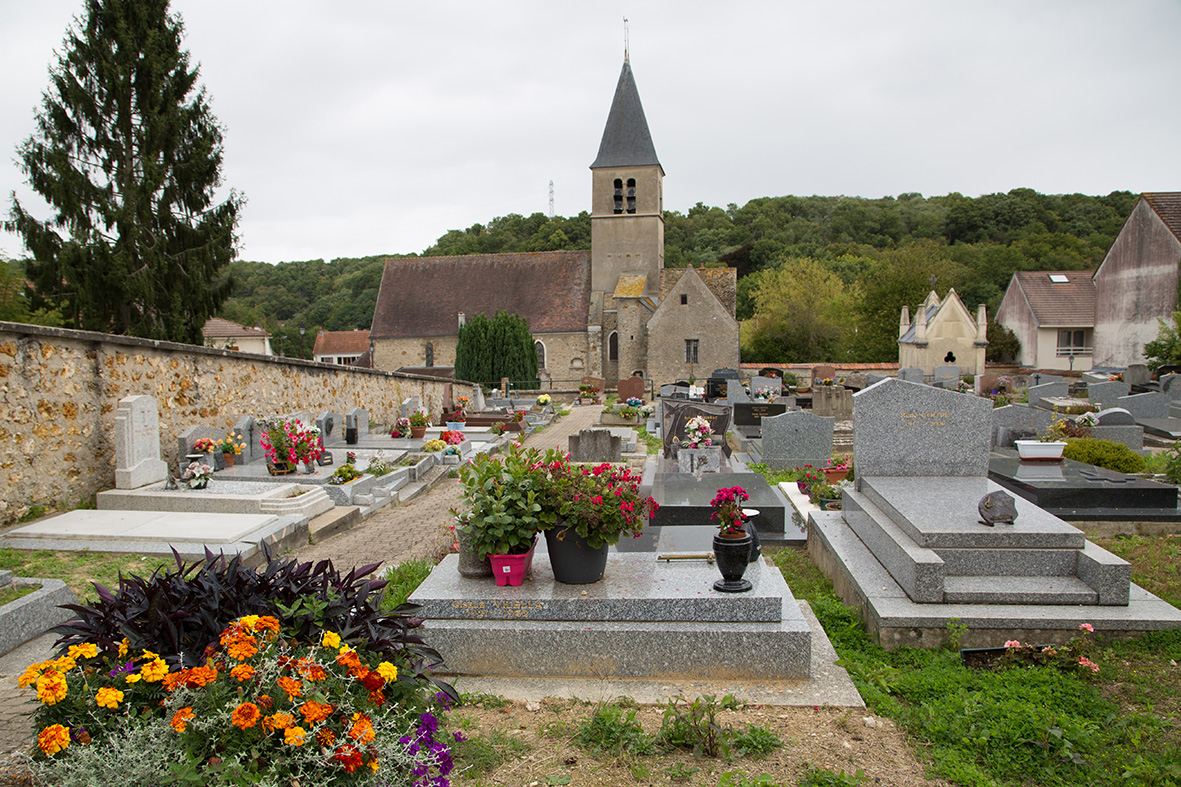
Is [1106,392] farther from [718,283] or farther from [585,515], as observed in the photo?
[718,283]

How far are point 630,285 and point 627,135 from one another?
7986 millimetres

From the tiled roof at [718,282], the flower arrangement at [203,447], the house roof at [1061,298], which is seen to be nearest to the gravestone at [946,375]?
the tiled roof at [718,282]

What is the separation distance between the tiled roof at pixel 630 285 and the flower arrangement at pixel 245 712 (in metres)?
33.6

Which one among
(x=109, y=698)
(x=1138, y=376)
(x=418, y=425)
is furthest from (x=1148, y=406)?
(x=109, y=698)

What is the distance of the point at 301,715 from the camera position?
8.02 ft

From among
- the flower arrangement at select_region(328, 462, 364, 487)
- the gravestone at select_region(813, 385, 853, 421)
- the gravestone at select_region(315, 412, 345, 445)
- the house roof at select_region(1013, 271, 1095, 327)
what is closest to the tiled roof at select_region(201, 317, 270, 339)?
the gravestone at select_region(315, 412, 345, 445)

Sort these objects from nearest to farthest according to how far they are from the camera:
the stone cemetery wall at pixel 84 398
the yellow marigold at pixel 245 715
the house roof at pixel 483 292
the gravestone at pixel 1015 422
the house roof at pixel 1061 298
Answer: the yellow marigold at pixel 245 715 → the stone cemetery wall at pixel 84 398 → the gravestone at pixel 1015 422 → the house roof at pixel 1061 298 → the house roof at pixel 483 292

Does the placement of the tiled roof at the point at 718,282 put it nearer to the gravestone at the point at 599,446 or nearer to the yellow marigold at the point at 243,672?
the gravestone at the point at 599,446

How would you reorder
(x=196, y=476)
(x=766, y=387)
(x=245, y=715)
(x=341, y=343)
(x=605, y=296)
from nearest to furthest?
(x=245, y=715) < (x=196, y=476) < (x=766, y=387) < (x=605, y=296) < (x=341, y=343)

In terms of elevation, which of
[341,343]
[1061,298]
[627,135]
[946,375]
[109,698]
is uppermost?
[627,135]

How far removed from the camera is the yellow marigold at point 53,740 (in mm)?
2363

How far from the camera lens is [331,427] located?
14867mm

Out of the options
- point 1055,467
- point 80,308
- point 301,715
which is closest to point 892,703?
point 301,715

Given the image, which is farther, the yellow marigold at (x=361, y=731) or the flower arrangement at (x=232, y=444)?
the flower arrangement at (x=232, y=444)
